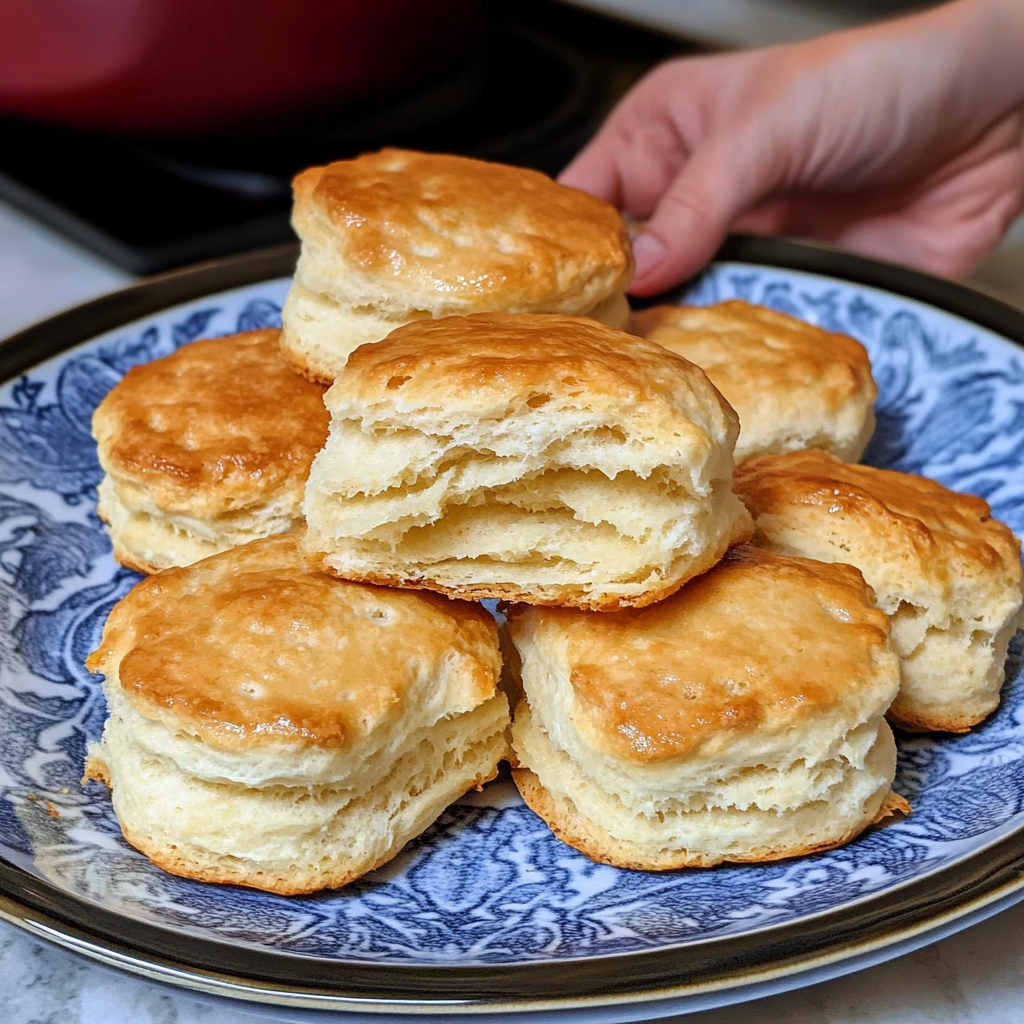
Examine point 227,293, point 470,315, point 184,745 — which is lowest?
point 227,293

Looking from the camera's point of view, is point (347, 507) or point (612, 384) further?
point (347, 507)

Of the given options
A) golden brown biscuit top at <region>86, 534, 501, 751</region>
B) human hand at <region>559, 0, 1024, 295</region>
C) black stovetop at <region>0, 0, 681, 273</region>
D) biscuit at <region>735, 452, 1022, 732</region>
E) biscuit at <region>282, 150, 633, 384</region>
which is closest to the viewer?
golden brown biscuit top at <region>86, 534, 501, 751</region>

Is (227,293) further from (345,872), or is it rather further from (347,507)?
(345,872)

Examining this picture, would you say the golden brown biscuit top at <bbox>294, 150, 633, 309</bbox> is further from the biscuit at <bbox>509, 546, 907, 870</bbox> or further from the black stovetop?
the black stovetop

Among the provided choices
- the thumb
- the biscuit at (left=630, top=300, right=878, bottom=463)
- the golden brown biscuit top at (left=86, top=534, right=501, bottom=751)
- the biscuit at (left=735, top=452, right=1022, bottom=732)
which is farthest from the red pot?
the biscuit at (left=735, top=452, right=1022, bottom=732)

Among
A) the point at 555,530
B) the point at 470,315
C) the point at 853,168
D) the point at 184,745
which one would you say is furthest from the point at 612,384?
the point at 853,168

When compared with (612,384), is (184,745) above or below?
below
